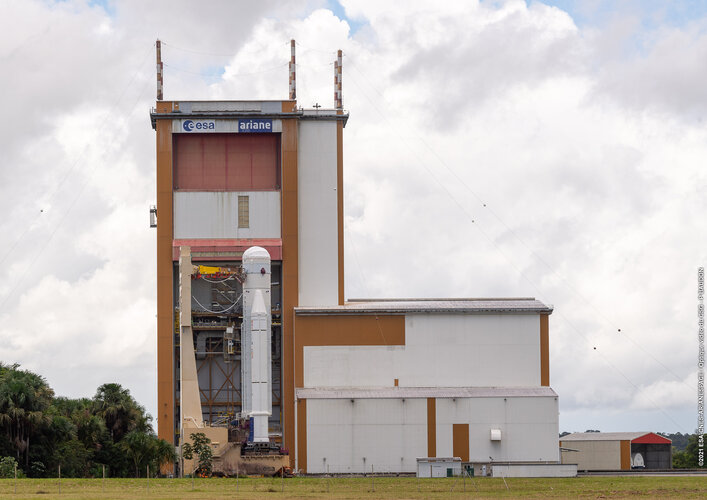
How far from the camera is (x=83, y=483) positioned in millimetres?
69000

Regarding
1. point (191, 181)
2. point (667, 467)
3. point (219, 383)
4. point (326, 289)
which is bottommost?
point (667, 467)

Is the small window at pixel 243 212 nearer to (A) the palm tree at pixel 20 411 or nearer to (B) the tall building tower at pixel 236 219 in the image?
(B) the tall building tower at pixel 236 219

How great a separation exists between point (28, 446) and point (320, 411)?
67.0 ft

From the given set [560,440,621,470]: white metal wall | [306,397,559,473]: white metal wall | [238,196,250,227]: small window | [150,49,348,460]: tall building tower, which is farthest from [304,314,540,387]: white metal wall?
[560,440,621,470]: white metal wall

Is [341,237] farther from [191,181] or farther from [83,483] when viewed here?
[83,483]

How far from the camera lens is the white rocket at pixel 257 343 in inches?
3454

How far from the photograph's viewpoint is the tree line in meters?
76.8

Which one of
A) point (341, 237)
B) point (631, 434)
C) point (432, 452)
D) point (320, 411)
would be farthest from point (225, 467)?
point (631, 434)

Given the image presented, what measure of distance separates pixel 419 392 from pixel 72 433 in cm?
2391

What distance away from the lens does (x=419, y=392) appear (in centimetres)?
9125

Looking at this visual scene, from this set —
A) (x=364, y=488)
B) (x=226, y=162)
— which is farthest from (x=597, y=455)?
(x=364, y=488)

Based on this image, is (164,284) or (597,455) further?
(597,455)

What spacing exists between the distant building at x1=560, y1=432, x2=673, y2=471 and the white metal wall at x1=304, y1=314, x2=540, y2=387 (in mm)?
18948

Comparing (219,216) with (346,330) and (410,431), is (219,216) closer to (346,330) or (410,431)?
(346,330)
